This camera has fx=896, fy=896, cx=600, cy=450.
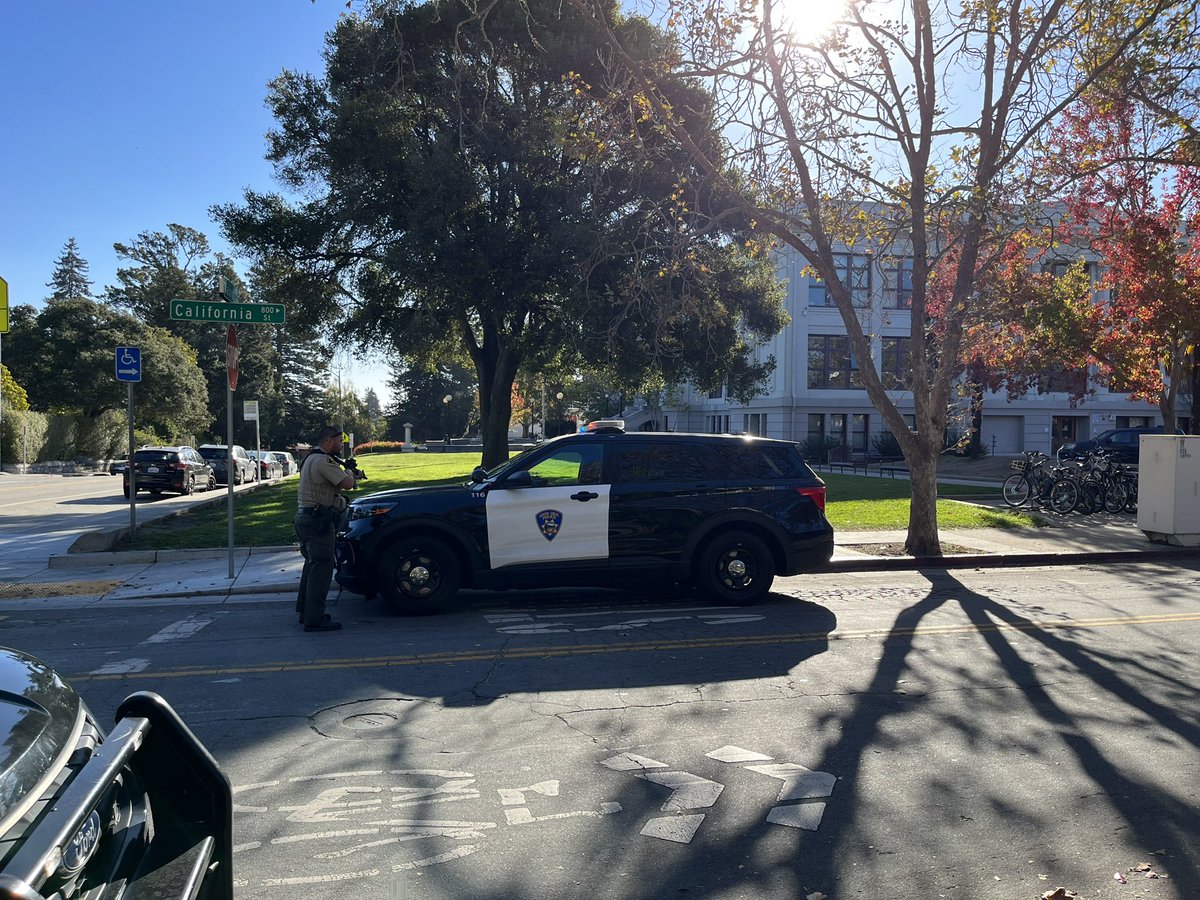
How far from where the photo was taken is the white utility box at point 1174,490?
Answer: 14219 mm

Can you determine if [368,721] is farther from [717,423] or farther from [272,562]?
[717,423]

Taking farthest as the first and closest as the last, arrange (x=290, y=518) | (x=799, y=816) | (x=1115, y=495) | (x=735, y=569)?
(x=1115, y=495)
(x=290, y=518)
(x=735, y=569)
(x=799, y=816)

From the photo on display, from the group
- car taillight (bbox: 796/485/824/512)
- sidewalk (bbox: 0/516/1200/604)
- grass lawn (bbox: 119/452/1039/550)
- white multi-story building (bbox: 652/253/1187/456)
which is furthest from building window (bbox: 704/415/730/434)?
car taillight (bbox: 796/485/824/512)

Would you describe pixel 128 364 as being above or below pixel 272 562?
above

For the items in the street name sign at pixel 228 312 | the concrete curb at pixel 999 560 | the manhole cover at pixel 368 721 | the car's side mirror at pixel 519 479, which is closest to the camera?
the manhole cover at pixel 368 721

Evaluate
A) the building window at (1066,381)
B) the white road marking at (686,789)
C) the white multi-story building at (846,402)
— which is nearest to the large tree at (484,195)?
the white road marking at (686,789)

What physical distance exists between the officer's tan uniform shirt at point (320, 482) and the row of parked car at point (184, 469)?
16455 millimetres

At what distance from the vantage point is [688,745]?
514 cm

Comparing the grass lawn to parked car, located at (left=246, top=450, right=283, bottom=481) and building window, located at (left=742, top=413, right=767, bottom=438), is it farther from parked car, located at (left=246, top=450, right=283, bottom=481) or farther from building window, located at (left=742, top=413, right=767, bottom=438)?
building window, located at (left=742, top=413, right=767, bottom=438)

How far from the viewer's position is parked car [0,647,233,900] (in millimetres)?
1853

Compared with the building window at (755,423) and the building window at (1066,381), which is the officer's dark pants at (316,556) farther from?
the building window at (755,423)

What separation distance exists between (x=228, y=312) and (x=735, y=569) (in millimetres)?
7085

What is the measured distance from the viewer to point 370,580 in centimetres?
885

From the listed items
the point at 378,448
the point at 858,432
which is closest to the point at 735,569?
the point at 858,432
